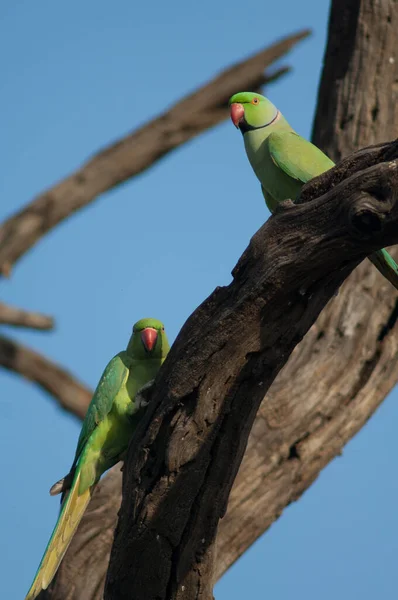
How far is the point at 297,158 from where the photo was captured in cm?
459

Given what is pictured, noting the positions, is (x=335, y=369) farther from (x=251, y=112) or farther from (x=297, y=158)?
(x=251, y=112)

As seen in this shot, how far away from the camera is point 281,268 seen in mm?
3070

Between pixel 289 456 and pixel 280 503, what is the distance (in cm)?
33

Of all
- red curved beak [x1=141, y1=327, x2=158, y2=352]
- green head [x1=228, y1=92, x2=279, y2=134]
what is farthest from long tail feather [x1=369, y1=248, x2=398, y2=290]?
green head [x1=228, y1=92, x2=279, y2=134]

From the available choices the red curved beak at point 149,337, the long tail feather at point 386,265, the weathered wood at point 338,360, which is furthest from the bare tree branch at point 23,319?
the long tail feather at point 386,265

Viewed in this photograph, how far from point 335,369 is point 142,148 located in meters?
2.45

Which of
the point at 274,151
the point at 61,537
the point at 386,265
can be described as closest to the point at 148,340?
the point at 61,537

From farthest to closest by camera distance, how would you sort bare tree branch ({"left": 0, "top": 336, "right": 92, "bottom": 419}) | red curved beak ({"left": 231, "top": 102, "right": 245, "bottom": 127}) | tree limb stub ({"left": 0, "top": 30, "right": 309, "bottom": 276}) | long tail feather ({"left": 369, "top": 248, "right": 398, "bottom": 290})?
tree limb stub ({"left": 0, "top": 30, "right": 309, "bottom": 276}) → bare tree branch ({"left": 0, "top": 336, "right": 92, "bottom": 419}) → red curved beak ({"left": 231, "top": 102, "right": 245, "bottom": 127}) → long tail feather ({"left": 369, "top": 248, "right": 398, "bottom": 290})

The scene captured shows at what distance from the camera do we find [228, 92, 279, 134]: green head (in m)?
5.24

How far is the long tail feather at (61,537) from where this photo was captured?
13.3 feet

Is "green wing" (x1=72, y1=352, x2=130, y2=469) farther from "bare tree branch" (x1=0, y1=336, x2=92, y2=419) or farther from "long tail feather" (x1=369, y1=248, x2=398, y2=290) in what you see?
"long tail feather" (x1=369, y1=248, x2=398, y2=290)

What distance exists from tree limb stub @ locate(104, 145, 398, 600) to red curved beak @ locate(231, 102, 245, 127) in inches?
92.5

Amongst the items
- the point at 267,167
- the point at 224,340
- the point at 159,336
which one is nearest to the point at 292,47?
the point at 267,167

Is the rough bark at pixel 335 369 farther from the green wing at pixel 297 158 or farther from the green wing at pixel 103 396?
the green wing at pixel 297 158
